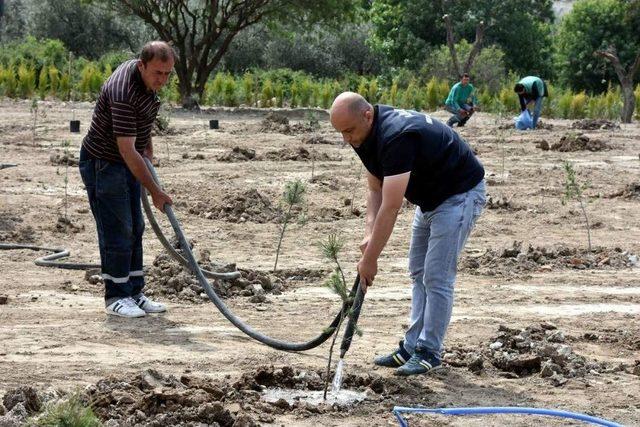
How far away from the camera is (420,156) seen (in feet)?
18.2

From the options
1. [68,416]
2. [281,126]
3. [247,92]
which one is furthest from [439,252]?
[247,92]

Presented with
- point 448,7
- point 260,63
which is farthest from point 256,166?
point 448,7

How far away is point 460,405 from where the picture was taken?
216 inches

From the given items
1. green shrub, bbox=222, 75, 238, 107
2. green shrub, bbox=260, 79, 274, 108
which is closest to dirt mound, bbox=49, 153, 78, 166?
green shrub, bbox=222, 75, 238, 107

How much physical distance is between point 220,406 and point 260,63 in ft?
121

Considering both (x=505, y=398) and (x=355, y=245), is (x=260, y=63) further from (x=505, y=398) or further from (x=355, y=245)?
(x=505, y=398)

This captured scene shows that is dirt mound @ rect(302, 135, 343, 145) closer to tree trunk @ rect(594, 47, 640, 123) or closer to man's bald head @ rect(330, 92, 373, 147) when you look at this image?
tree trunk @ rect(594, 47, 640, 123)

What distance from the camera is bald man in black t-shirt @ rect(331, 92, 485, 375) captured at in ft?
17.6

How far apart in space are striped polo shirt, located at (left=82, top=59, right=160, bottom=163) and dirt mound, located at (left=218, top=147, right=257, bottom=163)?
8996 mm

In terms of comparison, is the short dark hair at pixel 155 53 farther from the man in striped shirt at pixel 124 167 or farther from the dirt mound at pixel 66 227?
the dirt mound at pixel 66 227

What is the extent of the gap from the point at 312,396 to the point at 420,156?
135cm

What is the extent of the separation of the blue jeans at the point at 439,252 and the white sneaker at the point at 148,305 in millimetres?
2083

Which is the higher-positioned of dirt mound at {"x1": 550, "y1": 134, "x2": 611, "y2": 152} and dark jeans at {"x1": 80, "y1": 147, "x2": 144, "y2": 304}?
dark jeans at {"x1": 80, "y1": 147, "x2": 144, "y2": 304}

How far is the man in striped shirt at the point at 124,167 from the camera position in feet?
22.2
